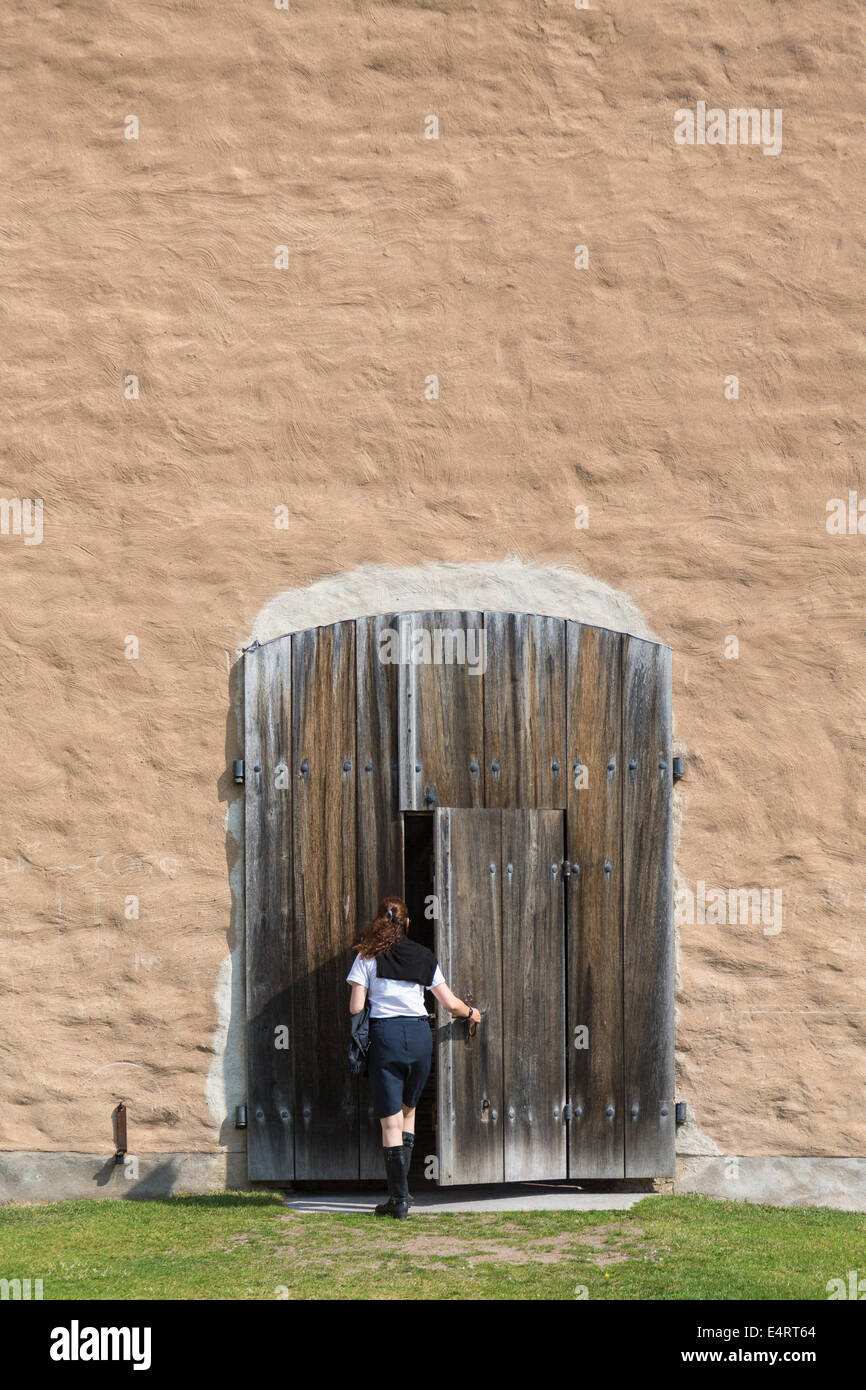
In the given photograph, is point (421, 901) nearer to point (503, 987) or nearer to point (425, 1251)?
point (503, 987)

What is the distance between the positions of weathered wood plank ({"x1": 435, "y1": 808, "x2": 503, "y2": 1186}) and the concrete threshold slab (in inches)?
6.0

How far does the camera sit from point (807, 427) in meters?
7.24

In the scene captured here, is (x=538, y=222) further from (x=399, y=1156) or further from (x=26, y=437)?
(x=399, y=1156)

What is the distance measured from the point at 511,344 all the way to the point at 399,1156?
12.1 feet

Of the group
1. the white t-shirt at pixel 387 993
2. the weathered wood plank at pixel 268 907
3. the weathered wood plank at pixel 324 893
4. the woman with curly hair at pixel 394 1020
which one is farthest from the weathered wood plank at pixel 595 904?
the weathered wood plank at pixel 268 907

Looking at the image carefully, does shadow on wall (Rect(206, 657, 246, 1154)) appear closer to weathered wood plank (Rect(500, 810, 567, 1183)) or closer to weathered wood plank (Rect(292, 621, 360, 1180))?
weathered wood plank (Rect(292, 621, 360, 1180))

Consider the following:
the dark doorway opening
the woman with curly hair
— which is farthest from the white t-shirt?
the dark doorway opening

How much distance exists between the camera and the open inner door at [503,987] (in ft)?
22.0

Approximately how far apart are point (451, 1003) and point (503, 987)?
0.41 m

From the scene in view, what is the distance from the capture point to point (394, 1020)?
6434 millimetres

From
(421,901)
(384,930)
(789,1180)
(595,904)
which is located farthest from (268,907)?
(421,901)
